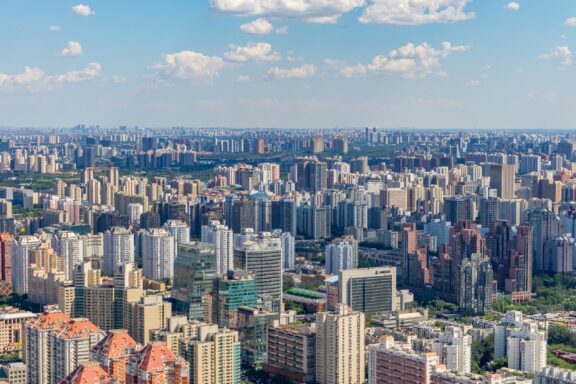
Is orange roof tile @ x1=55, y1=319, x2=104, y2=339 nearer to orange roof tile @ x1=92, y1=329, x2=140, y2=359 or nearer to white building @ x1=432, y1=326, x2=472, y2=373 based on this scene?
orange roof tile @ x1=92, y1=329, x2=140, y2=359

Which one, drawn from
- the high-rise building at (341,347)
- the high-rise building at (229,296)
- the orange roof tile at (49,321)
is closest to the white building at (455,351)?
the high-rise building at (341,347)

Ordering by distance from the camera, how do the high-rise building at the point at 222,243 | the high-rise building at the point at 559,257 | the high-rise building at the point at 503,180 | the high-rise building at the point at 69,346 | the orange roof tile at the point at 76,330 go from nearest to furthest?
the high-rise building at the point at 69,346 → the orange roof tile at the point at 76,330 → the high-rise building at the point at 222,243 → the high-rise building at the point at 559,257 → the high-rise building at the point at 503,180

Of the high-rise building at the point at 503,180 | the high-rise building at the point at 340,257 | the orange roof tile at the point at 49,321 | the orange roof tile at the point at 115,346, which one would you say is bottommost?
the high-rise building at the point at 340,257

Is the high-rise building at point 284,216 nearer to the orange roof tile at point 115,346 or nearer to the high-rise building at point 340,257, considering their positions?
the high-rise building at point 340,257

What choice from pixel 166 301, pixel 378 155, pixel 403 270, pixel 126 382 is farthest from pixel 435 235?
pixel 378 155

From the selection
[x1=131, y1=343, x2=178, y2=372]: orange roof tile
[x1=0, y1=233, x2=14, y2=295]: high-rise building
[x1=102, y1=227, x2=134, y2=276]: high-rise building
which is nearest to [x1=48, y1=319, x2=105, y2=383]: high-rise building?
[x1=131, y1=343, x2=178, y2=372]: orange roof tile

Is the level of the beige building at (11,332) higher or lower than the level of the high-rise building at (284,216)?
lower

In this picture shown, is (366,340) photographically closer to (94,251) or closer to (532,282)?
(532,282)

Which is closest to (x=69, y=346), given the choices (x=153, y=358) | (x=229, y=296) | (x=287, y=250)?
(x=153, y=358)
